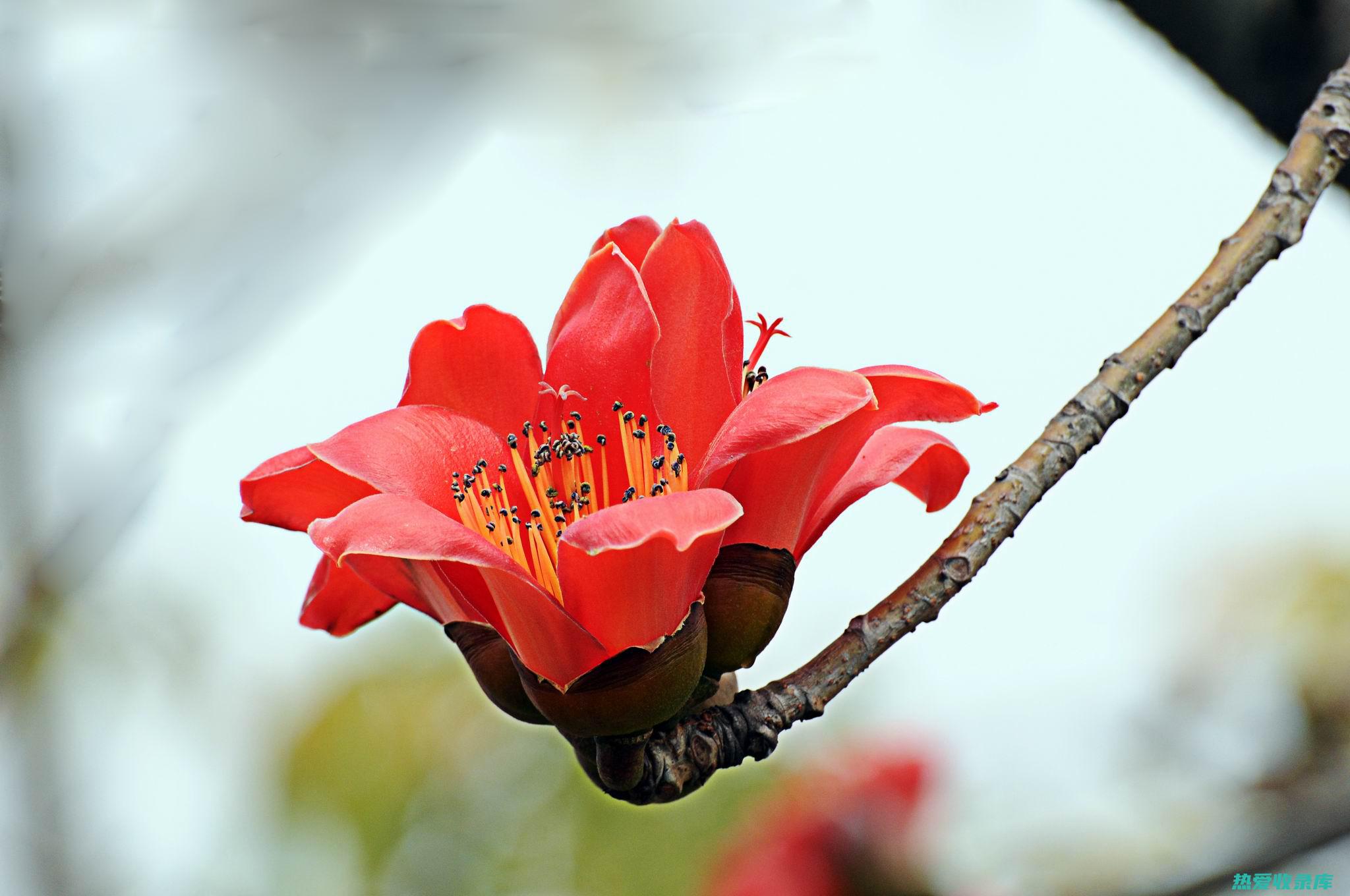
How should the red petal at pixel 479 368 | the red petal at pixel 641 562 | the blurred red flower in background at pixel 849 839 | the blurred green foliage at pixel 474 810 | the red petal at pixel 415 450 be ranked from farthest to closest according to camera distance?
the blurred green foliage at pixel 474 810 < the blurred red flower in background at pixel 849 839 < the red petal at pixel 479 368 < the red petal at pixel 415 450 < the red petal at pixel 641 562

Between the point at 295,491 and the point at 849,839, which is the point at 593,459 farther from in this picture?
the point at 849,839

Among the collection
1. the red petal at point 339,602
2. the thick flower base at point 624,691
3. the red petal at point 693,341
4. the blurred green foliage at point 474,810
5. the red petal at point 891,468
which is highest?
the red petal at point 693,341

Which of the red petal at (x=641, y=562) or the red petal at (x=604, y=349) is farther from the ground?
the red petal at (x=604, y=349)

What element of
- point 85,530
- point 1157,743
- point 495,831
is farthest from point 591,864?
point 85,530

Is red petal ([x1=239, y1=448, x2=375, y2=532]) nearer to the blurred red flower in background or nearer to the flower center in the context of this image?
the flower center

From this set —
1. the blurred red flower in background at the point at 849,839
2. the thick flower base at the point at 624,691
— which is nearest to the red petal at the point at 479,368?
the thick flower base at the point at 624,691

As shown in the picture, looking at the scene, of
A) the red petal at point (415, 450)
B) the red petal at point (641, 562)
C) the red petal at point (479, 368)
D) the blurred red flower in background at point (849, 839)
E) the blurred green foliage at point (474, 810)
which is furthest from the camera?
the blurred green foliage at point (474, 810)

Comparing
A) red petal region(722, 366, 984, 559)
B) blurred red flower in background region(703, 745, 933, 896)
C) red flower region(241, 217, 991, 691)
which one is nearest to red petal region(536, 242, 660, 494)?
red flower region(241, 217, 991, 691)

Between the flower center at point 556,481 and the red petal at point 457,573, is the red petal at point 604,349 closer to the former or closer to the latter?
the flower center at point 556,481
